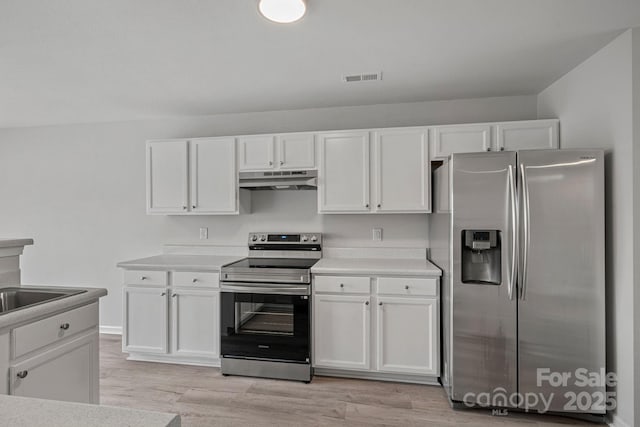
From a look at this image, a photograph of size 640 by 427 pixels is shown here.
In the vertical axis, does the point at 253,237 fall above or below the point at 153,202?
below

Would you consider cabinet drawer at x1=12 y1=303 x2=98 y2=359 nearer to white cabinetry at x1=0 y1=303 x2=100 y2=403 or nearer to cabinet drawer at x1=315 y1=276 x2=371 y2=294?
white cabinetry at x1=0 y1=303 x2=100 y2=403

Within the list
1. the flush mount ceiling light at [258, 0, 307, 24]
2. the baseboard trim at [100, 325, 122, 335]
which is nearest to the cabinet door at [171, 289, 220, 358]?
the baseboard trim at [100, 325, 122, 335]

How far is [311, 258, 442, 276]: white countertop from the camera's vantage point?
2634 mm

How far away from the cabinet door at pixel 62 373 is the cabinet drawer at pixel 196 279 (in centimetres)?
109

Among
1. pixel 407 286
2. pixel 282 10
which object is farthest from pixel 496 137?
pixel 282 10

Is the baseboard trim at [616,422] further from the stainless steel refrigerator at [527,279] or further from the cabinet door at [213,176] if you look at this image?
the cabinet door at [213,176]

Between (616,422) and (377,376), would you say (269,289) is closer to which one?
(377,376)

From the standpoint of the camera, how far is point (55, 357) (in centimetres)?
161

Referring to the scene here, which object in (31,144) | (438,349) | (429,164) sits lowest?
(438,349)

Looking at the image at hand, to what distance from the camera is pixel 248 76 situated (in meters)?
2.62

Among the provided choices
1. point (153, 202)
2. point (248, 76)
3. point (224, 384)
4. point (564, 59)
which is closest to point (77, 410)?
point (224, 384)

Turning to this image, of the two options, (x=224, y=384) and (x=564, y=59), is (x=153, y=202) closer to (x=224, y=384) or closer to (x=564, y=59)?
(x=224, y=384)

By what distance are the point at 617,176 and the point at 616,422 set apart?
1567 mm

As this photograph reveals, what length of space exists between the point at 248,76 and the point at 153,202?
170cm
